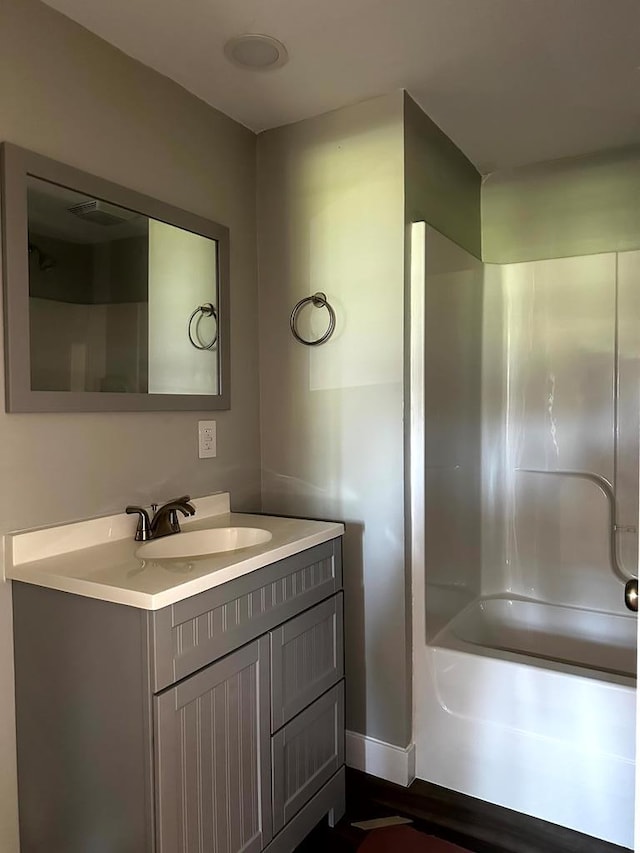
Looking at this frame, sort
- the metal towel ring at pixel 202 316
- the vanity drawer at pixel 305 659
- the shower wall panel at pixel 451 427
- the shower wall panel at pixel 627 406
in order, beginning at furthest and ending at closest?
1. the shower wall panel at pixel 627 406
2. the shower wall panel at pixel 451 427
3. the metal towel ring at pixel 202 316
4. the vanity drawer at pixel 305 659

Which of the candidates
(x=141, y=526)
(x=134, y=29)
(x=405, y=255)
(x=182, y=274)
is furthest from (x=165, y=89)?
(x=141, y=526)

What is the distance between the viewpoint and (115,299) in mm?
1791

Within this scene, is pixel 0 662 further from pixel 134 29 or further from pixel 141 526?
pixel 134 29

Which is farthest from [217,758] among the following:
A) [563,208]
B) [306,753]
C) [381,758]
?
[563,208]

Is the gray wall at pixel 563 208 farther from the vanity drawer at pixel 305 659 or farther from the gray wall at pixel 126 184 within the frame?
the vanity drawer at pixel 305 659

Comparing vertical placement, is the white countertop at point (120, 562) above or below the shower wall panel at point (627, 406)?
below

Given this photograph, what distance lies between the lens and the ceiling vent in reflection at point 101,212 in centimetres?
168

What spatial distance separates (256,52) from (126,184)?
552 millimetres

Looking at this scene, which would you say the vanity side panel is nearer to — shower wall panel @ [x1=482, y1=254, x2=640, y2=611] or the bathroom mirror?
the bathroom mirror

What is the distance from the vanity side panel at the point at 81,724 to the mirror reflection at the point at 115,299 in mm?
605

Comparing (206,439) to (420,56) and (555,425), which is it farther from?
(555,425)

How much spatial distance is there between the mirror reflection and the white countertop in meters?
0.39

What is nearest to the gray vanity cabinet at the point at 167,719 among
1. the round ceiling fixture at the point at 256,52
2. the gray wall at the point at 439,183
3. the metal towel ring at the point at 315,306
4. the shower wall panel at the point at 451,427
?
the shower wall panel at the point at 451,427

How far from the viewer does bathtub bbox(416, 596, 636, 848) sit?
1.85 m
